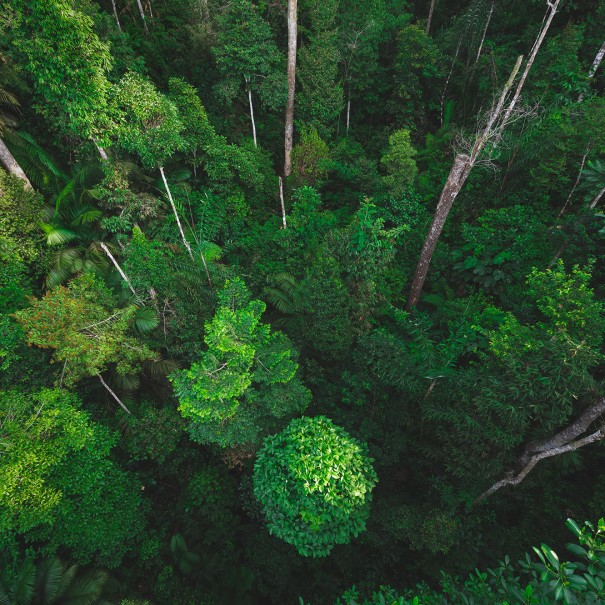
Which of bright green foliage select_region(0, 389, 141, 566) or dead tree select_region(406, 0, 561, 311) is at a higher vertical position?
dead tree select_region(406, 0, 561, 311)

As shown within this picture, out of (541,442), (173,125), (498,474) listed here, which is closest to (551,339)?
(541,442)

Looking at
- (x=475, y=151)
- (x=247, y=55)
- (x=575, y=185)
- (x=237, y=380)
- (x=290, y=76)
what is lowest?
(x=237, y=380)

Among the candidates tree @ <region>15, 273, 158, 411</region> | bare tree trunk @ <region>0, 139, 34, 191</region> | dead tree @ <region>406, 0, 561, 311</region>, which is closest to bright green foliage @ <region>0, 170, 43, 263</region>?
bare tree trunk @ <region>0, 139, 34, 191</region>

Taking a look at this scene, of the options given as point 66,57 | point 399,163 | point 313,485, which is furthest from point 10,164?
point 399,163

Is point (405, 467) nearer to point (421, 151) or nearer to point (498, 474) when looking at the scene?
point (498, 474)

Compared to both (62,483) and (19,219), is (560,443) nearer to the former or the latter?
(62,483)

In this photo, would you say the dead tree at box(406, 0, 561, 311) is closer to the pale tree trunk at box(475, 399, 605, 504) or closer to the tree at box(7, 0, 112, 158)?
the pale tree trunk at box(475, 399, 605, 504)
